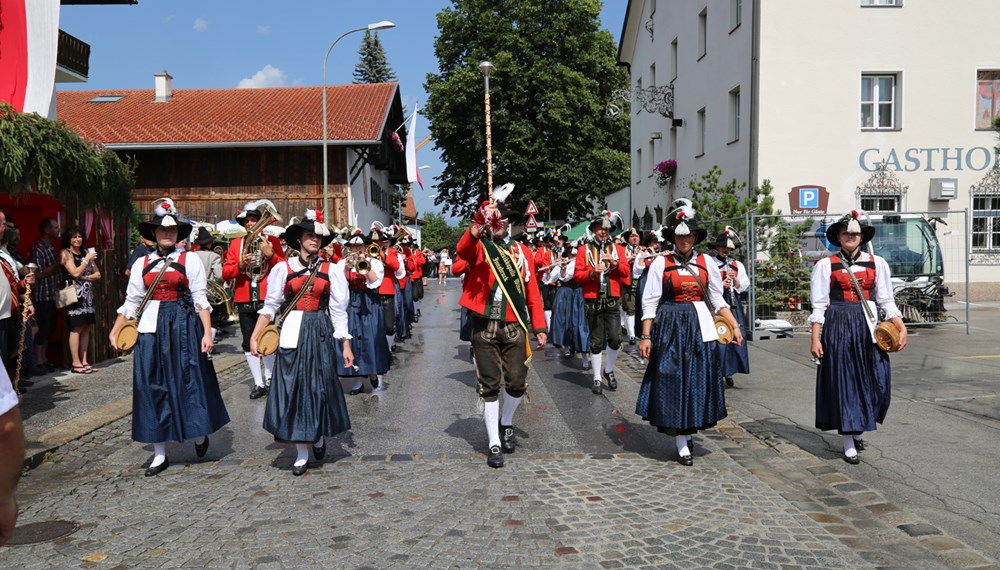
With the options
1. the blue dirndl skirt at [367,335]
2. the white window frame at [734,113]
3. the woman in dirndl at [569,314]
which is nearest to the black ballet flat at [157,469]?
the blue dirndl skirt at [367,335]

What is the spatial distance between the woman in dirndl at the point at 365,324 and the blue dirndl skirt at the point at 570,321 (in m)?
2.56

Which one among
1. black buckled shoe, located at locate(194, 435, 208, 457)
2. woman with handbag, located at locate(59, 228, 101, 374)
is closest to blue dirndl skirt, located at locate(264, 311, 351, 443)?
black buckled shoe, located at locate(194, 435, 208, 457)

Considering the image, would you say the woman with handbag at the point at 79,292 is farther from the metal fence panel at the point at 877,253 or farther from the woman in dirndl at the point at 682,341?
the metal fence panel at the point at 877,253

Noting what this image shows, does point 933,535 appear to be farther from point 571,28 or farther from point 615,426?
point 571,28

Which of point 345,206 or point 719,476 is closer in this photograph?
point 719,476

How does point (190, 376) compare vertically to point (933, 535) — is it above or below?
above

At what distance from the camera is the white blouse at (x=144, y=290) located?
19.2 feet

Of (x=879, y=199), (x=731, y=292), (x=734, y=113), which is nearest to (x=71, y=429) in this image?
(x=731, y=292)

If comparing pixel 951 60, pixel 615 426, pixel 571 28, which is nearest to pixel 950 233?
pixel 951 60

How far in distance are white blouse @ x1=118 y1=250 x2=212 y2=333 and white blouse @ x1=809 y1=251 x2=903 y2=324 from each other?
4.69m

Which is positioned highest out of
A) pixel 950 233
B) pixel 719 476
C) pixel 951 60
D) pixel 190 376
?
pixel 951 60

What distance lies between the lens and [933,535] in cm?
435

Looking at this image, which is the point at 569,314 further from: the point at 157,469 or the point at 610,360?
the point at 157,469

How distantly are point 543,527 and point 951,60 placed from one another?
1864 centimetres
